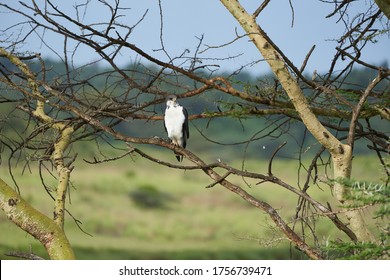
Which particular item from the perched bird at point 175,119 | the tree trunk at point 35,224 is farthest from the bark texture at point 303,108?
the tree trunk at point 35,224

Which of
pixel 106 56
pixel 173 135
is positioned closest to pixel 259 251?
pixel 173 135

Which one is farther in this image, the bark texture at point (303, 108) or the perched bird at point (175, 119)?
the perched bird at point (175, 119)

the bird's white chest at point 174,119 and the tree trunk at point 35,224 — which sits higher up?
the bird's white chest at point 174,119

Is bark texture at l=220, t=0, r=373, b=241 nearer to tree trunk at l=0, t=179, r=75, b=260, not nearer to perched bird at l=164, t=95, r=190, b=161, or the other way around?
perched bird at l=164, t=95, r=190, b=161

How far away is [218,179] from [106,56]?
73 cm

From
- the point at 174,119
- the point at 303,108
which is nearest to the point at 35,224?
the point at 174,119

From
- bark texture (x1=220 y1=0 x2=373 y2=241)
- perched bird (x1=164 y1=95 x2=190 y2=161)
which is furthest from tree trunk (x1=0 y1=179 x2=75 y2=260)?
bark texture (x1=220 y1=0 x2=373 y2=241)

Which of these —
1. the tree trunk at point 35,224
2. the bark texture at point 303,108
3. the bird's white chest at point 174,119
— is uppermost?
the bird's white chest at point 174,119

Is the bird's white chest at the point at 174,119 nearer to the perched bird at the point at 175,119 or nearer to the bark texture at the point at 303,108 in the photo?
the perched bird at the point at 175,119

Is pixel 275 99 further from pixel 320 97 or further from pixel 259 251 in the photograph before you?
pixel 259 251

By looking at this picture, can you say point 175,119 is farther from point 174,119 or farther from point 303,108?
point 303,108

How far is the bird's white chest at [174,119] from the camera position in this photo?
3852mm

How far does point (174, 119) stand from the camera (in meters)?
3.86

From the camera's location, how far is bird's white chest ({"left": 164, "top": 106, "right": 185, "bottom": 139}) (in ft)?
12.6
